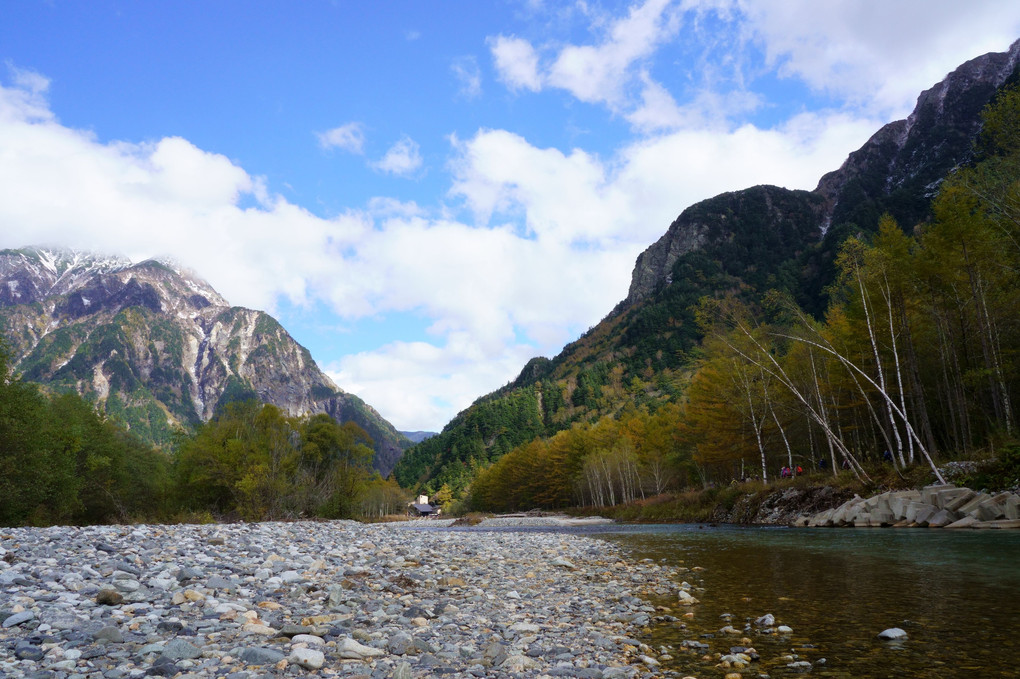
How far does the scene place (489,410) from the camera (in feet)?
652

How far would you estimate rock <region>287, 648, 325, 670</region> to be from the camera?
19.4 feet

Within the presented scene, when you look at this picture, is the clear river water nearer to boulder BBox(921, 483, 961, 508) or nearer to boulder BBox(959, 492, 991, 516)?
boulder BBox(959, 492, 991, 516)

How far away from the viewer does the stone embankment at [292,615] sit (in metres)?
5.91

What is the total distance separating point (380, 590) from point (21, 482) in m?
24.5

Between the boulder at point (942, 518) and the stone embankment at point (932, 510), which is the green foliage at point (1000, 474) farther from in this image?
the boulder at point (942, 518)

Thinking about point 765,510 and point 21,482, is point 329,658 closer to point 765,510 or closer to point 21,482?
point 21,482

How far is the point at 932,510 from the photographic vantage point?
21297 mm

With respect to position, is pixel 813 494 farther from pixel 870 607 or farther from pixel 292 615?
pixel 292 615

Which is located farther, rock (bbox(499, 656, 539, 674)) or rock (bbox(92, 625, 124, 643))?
rock (bbox(499, 656, 539, 674))

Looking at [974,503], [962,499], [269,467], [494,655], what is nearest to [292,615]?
[494,655]

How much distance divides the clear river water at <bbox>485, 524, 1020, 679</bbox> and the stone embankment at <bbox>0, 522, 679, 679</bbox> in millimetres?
1247

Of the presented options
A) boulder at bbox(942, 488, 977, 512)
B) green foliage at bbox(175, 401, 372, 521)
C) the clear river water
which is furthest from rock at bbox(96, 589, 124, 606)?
green foliage at bbox(175, 401, 372, 521)

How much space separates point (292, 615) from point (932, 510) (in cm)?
2476

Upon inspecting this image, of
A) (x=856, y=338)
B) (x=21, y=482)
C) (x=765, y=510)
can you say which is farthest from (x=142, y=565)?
(x=856, y=338)
